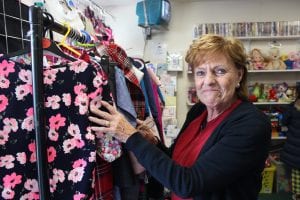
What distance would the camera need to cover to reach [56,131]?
0.86 m

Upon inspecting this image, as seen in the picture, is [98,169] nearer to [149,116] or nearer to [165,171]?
[165,171]

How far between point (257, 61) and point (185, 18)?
1.13m

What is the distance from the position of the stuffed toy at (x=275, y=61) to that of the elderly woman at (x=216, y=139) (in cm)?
285

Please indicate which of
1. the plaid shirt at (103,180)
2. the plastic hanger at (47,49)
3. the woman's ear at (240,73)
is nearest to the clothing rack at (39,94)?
the plastic hanger at (47,49)

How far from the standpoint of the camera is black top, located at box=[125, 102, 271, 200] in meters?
1.00

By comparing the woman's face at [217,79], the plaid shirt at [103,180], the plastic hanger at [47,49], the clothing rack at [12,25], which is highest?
the clothing rack at [12,25]

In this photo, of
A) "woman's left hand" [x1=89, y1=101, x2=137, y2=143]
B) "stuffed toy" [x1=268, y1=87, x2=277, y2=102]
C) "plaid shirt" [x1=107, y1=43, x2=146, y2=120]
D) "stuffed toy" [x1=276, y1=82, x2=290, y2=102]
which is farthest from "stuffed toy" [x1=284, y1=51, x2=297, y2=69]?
"woman's left hand" [x1=89, y1=101, x2=137, y2=143]

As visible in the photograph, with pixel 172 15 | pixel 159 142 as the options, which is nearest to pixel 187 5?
pixel 172 15

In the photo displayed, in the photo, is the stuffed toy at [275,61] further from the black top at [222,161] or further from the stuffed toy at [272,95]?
the black top at [222,161]

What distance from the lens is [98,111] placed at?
894 millimetres

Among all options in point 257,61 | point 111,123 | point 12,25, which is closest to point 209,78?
point 111,123

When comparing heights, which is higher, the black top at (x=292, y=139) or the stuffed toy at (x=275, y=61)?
the stuffed toy at (x=275, y=61)

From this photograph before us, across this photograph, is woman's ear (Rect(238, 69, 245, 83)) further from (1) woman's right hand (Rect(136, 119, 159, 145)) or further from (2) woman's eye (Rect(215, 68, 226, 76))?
(1) woman's right hand (Rect(136, 119, 159, 145))

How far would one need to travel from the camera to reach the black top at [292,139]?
124 inches
